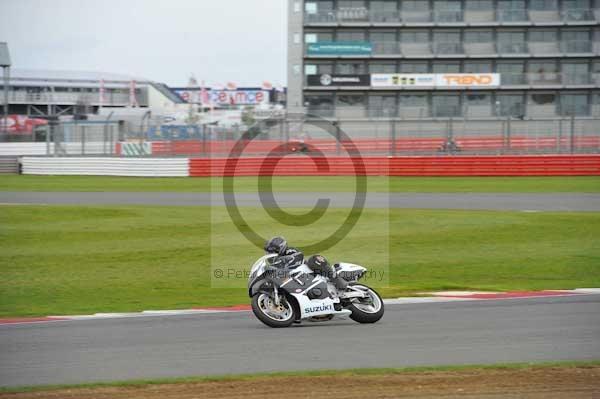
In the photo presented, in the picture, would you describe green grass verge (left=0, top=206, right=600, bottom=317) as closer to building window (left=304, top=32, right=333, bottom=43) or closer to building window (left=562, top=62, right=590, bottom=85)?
building window (left=562, top=62, right=590, bottom=85)

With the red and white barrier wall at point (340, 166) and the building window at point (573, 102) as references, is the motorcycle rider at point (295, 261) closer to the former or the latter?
the red and white barrier wall at point (340, 166)

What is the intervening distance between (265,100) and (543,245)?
6871 cm

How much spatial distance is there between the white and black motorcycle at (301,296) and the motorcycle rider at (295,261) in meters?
0.05

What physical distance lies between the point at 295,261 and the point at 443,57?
161ft

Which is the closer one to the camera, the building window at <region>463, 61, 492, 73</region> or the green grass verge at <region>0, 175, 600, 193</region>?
the green grass verge at <region>0, 175, 600, 193</region>

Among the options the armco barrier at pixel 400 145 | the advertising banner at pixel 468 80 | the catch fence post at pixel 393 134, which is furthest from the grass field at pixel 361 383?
the advertising banner at pixel 468 80

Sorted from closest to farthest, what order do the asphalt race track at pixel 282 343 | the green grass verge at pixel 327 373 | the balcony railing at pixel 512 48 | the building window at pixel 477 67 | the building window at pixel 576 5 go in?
the green grass verge at pixel 327 373 < the asphalt race track at pixel 282 343 < the building window at pixel 576 5 < the balcony railing at pixel 512 48 < the building window at pixel 477 67

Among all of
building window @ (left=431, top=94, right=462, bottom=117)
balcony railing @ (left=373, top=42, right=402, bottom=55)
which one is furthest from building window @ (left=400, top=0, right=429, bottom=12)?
building window @ (left=431, top=94, right=462, bottom=117)

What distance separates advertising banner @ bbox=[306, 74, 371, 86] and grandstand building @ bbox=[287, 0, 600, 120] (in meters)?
0.07

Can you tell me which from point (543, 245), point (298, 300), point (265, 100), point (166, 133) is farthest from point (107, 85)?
point (298, 300)

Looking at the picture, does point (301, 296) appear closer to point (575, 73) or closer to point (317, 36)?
point (575, 73)

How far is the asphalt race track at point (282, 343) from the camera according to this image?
8.09m

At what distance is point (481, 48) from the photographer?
5694 cm

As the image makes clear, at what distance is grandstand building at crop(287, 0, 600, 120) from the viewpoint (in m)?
55.4
